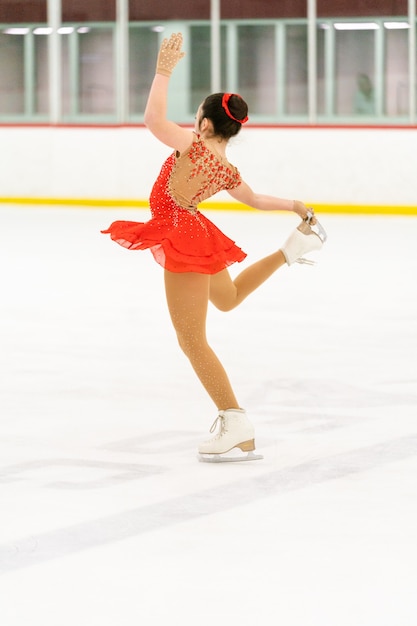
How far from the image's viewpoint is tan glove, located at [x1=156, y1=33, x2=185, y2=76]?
4.06 metres

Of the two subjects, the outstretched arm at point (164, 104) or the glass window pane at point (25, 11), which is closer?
the outstretched arm at point (164, 104)

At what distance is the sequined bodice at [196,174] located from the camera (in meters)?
4.20

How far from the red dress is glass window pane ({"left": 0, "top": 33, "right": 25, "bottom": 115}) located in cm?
1473

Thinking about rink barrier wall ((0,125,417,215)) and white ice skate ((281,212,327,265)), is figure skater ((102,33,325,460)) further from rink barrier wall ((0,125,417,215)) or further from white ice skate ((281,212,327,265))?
rink barrier wall ((0,125,417,215))

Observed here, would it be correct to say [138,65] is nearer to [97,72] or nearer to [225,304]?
[97,72]

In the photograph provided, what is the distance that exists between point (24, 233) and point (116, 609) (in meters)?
10.4

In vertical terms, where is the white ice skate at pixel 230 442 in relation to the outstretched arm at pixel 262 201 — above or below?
below

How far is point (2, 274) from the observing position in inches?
382

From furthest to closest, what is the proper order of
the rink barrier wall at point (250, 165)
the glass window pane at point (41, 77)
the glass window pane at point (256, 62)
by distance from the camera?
the glass window pane at point (41, 77) < the glass window pane at point (256, 62) < the rink barrier wall at point (250, 165)

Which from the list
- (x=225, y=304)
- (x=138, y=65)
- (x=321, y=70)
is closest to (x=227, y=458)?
(x=225, y=304)

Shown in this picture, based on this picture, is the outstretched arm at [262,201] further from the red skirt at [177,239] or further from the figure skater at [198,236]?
the red skirt at [177,239]

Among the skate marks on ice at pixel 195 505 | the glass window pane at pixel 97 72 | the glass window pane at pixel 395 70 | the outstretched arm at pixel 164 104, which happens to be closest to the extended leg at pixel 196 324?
the skate marks on ice at pixel 195 505

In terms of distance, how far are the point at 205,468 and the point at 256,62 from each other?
46.3 ft

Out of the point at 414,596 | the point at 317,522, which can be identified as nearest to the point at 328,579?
the point at 414,596
